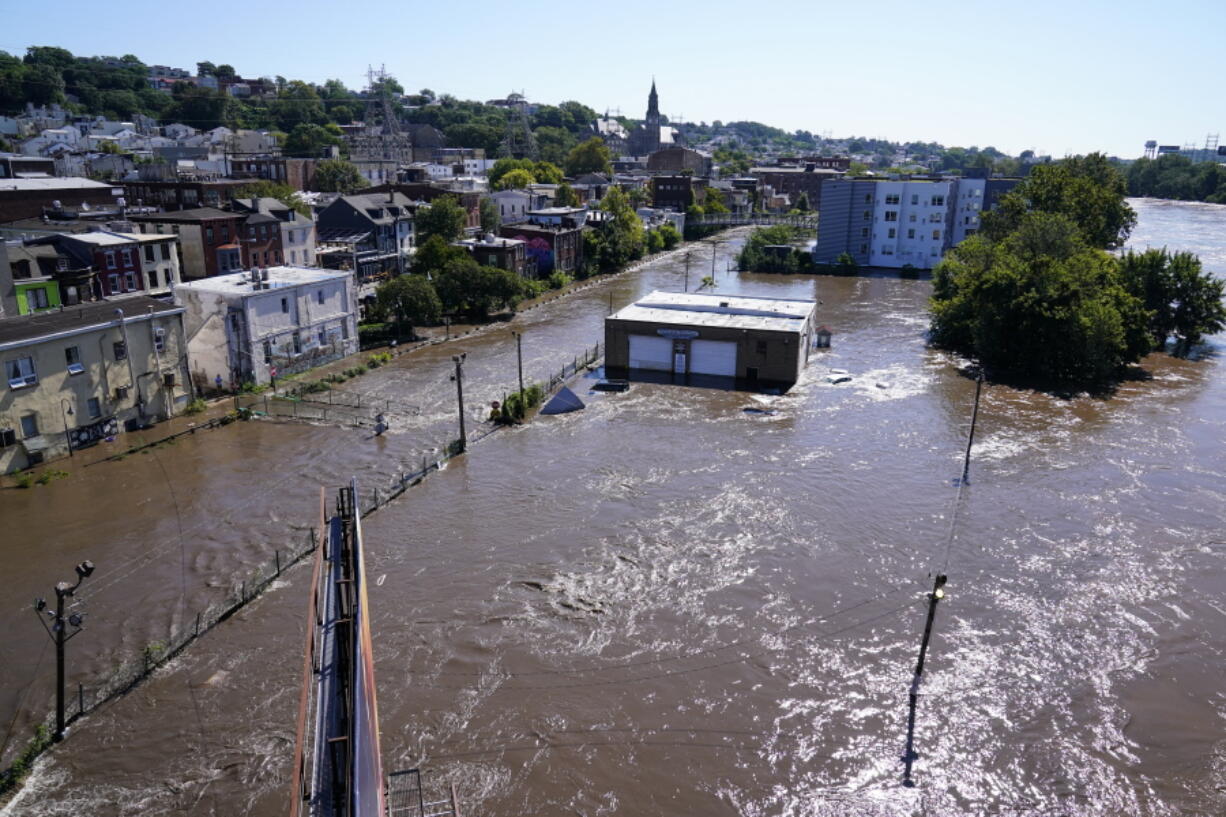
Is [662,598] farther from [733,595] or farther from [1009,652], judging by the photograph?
[1009,652]

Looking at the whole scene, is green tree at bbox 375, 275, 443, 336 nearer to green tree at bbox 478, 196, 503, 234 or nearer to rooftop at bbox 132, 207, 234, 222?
rooftop at bbox 132, 207, 234, 222

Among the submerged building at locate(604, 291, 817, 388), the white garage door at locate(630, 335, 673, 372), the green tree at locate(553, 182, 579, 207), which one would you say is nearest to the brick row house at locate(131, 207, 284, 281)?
the submerged building at locate(604, 291, 817, 388)

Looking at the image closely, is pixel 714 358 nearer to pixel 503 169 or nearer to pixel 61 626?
pixel 61 626

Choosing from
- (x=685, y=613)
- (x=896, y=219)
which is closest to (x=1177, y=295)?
(x=896, y=219)

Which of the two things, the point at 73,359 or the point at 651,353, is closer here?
the point at 73,359

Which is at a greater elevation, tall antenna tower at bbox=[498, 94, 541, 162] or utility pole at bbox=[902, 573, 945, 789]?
tall antenna tower at bbox=[498, 94, 541, 162]

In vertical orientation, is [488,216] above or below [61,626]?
above

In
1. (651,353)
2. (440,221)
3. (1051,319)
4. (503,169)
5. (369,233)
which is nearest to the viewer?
(1051,319)
